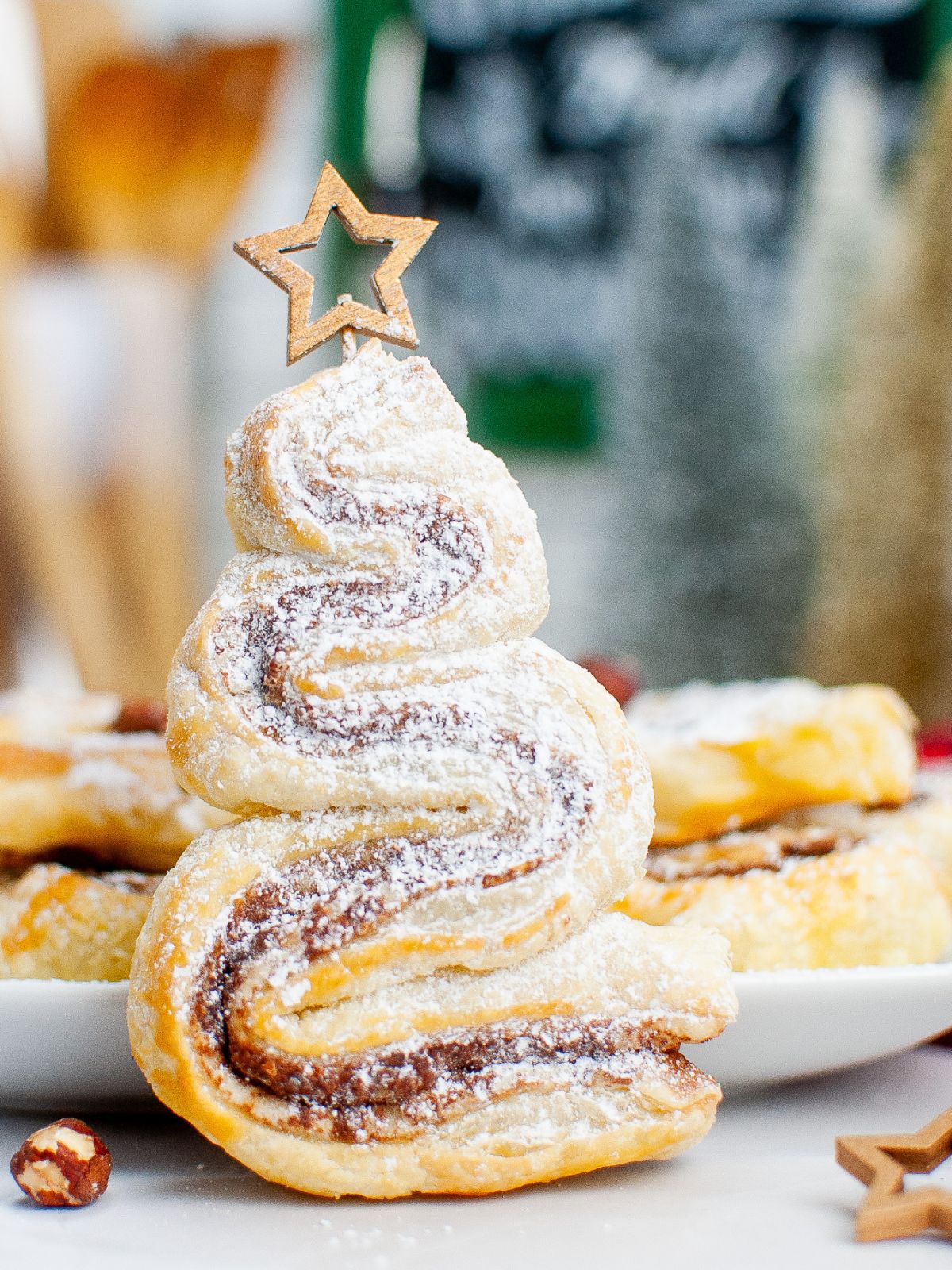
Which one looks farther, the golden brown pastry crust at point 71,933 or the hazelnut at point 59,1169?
the golden brown pastry crust at point 71,933

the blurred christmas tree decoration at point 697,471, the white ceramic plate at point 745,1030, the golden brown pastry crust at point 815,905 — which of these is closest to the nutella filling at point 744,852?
the golden brown pastry crust at point 815,905

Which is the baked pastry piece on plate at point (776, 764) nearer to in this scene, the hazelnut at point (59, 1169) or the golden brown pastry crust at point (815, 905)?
the golden brown pastry crust at point (815, 905)

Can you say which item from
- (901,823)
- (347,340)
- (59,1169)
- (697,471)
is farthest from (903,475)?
(59,1169)

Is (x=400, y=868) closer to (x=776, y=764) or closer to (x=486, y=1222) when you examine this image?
(x=486, y=1222)

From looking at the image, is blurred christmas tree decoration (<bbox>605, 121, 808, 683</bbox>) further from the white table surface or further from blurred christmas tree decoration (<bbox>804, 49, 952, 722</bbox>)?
the white table surface

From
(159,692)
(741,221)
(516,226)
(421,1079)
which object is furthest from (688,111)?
(421,1079)

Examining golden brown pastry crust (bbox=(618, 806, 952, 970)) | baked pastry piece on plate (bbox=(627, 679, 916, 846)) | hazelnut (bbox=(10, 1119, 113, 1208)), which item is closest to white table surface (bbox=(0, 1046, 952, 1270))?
hazelnut (bbox=(10, 1119, 113, 1208))

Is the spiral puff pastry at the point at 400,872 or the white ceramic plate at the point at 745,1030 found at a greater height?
the spiral puff pastry at the point at 400,872

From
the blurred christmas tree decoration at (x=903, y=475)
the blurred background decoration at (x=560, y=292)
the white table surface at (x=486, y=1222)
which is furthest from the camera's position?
the blurred background decoration at (x=560, y=292)
